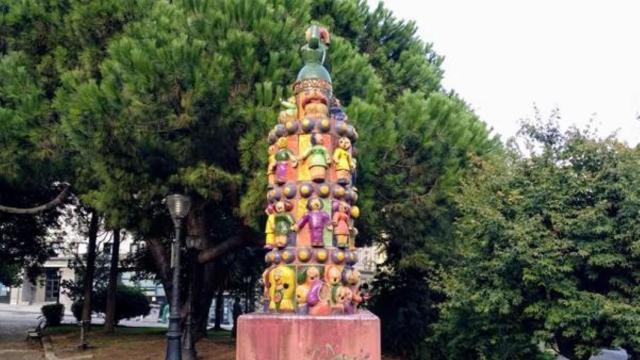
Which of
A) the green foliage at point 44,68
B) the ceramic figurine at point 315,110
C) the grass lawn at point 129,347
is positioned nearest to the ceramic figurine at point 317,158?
the ceramic figurine at point 315,110

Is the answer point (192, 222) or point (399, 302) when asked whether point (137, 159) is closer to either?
point (192, 222)

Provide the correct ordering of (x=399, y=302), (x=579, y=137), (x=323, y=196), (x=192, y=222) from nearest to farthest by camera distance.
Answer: (x=323, y=196)
(x=579, y=137)
(x=192, y=222)
(x=399, y=302)

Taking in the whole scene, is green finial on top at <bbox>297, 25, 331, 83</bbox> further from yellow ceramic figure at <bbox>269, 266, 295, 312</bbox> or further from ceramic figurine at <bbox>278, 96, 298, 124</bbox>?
yellow ceramic figure at <bbox>269, 266, 295, 312</bbox>

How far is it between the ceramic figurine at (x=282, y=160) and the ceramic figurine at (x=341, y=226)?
95 centimetres

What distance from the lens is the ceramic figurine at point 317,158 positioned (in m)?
9.47

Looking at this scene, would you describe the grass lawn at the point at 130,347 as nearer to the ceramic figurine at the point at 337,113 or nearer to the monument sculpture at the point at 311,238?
the monument sculpture at the point at 311,238

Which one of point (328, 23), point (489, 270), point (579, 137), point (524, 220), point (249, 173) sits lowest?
point (489, 270)

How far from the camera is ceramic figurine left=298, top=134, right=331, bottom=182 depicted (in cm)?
947

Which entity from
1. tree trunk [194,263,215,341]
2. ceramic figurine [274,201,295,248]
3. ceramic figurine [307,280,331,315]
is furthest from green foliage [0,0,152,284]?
ceramic figurine [307,280,331,315]

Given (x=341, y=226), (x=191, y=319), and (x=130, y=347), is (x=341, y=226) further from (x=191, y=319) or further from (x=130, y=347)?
(x=130, y=347)

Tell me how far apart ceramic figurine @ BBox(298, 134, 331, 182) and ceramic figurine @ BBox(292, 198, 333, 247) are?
379 mm

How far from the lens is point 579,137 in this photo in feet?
38.0

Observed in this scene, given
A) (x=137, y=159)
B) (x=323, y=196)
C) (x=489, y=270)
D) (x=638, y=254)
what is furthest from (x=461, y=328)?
(x=137, y=159)

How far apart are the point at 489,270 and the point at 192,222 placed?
20.8 feet
